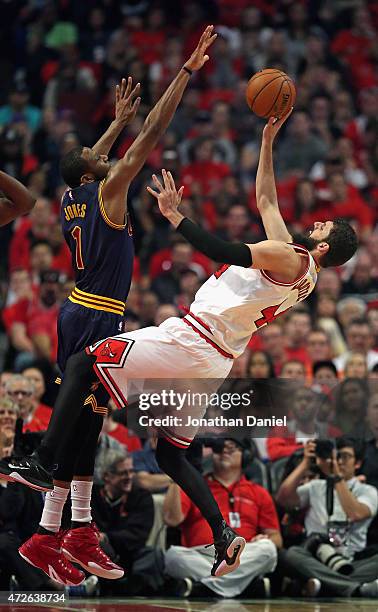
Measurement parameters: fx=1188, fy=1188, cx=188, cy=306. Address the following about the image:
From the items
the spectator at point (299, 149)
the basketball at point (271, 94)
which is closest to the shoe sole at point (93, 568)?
the basketball at point (271, 94)

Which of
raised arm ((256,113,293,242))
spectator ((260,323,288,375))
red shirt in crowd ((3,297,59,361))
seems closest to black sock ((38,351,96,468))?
raised arm ((256,113,293,242))

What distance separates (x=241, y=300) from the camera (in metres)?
7.88

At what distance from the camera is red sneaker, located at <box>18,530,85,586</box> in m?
8.27

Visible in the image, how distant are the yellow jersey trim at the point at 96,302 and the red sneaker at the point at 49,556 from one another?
1.64 meters

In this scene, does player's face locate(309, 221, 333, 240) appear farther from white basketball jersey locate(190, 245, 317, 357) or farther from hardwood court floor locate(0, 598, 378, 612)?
hardwood court floor locate(0, 598, 378, 612)

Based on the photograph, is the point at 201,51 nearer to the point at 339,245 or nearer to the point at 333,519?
the point at 339,245

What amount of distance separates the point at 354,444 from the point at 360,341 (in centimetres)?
268

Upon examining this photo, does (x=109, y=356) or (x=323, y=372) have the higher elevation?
(x=323, y=372)

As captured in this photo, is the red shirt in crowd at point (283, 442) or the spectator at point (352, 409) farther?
the spectator at point (352, 409)

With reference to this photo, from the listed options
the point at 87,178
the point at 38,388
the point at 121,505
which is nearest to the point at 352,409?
the point at 121,505

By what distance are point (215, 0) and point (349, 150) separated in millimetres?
4624

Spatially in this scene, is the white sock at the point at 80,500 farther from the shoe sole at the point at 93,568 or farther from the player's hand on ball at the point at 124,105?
the player's hand on ball at the point at 124,105

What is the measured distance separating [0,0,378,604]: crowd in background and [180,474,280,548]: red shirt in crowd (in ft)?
0.42

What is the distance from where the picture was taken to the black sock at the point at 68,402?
777cm
